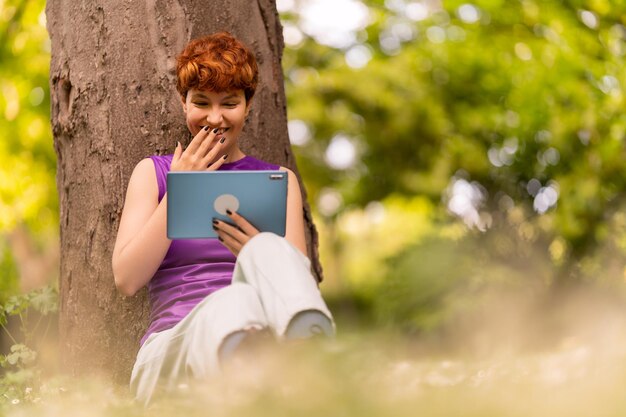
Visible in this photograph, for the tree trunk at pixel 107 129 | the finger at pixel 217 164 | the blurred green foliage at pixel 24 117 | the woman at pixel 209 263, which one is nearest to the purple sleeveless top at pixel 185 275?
the woman at pixel 209 263

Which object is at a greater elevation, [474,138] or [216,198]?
[216,198]

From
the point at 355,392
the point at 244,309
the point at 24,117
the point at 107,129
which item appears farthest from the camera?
the point at 24,117

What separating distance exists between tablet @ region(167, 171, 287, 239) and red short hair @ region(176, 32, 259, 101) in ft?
1.76

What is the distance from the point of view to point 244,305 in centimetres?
317

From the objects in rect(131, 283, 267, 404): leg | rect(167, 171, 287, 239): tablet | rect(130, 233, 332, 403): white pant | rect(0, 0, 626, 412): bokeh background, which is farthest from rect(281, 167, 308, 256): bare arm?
rect(0, 0, 626, 412): bokeh background

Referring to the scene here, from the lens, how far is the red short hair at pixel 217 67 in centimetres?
390

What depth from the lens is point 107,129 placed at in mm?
4695

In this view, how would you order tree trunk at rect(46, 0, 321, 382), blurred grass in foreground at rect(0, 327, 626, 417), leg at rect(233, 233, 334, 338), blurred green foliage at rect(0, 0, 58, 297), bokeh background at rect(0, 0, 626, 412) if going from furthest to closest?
blurred green foliage at rect(0, 0, 58, 297) → bokeh background at rect(0, 0, 626, 412) → tree trunk at rect(46, 0, 321, 382) → leg at rect(233, 233, 334, 338) → blurred grass in foreground at rect(0, 327, 626, 417)

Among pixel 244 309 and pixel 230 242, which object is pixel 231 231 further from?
pixel 244 309

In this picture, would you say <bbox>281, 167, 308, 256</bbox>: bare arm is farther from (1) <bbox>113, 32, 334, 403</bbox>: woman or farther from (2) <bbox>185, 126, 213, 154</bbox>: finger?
(2) <bbox>185, 126, 213, 154</bbox>: finger

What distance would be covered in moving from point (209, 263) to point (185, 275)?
0.37 feet

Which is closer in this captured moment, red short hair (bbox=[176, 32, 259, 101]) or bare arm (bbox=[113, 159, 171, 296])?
bare arm (bbox=[113, 159, 171, 296])

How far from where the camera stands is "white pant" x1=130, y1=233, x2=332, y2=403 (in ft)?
10.2

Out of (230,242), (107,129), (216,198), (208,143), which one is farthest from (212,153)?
(107,129)
